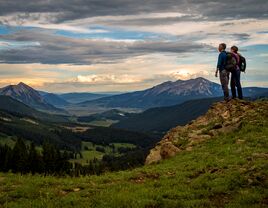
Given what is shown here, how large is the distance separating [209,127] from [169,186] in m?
16.1

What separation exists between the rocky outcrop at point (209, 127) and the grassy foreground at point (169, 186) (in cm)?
526

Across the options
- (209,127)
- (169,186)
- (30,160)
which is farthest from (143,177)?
(30,160)

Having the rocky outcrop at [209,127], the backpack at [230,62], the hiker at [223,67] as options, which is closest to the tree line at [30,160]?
the rocky outcrop at [209,127]

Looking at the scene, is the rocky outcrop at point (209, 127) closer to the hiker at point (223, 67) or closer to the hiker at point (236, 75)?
the hiker at point (236, 75)

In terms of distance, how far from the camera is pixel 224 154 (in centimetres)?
2572

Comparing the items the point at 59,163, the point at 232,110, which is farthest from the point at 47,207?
the point at 59,163

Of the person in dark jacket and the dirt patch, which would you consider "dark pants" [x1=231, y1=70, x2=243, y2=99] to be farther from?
the dirt patch

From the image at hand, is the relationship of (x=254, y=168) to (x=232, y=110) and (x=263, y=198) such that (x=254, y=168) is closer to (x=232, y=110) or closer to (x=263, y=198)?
(x=263, y=198)

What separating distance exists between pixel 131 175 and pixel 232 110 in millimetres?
16873

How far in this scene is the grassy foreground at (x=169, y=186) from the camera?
16031mm

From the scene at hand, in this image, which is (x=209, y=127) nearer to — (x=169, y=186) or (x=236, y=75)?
(x=236, y=75)

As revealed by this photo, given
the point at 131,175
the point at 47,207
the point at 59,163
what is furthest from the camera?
the point at 59,163

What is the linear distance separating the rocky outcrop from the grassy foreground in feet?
17.2

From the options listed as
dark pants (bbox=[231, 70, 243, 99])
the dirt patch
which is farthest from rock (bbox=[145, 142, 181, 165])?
dark pants (bbox=[231, 70, 243, 99])
